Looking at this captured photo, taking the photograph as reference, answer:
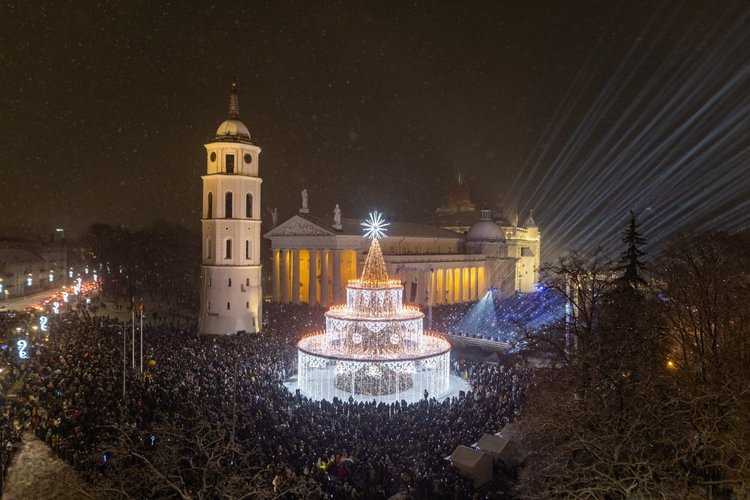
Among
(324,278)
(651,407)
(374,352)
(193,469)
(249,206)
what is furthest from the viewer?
A: (324,278)

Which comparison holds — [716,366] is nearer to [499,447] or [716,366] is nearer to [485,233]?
[499,447]

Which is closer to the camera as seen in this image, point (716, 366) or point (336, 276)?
point (716, 366)

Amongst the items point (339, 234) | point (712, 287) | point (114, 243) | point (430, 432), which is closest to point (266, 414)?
point (430, 432)

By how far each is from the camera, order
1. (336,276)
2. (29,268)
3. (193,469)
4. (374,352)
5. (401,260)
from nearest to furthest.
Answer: (193,469) < (374,352) < (336,276) < (401,260) < (29,268)

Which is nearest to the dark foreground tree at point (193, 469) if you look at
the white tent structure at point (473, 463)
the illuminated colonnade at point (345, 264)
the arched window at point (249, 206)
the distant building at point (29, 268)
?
the white tent structure at point (473, 463)

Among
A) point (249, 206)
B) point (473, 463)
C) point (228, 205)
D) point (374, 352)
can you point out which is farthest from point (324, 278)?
point (473, 463)

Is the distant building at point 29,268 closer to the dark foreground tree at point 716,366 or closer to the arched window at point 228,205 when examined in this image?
the arched window at point 228,205

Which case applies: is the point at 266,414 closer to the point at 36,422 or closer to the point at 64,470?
the point at 64,470

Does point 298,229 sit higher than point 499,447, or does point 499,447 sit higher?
point 298,229
